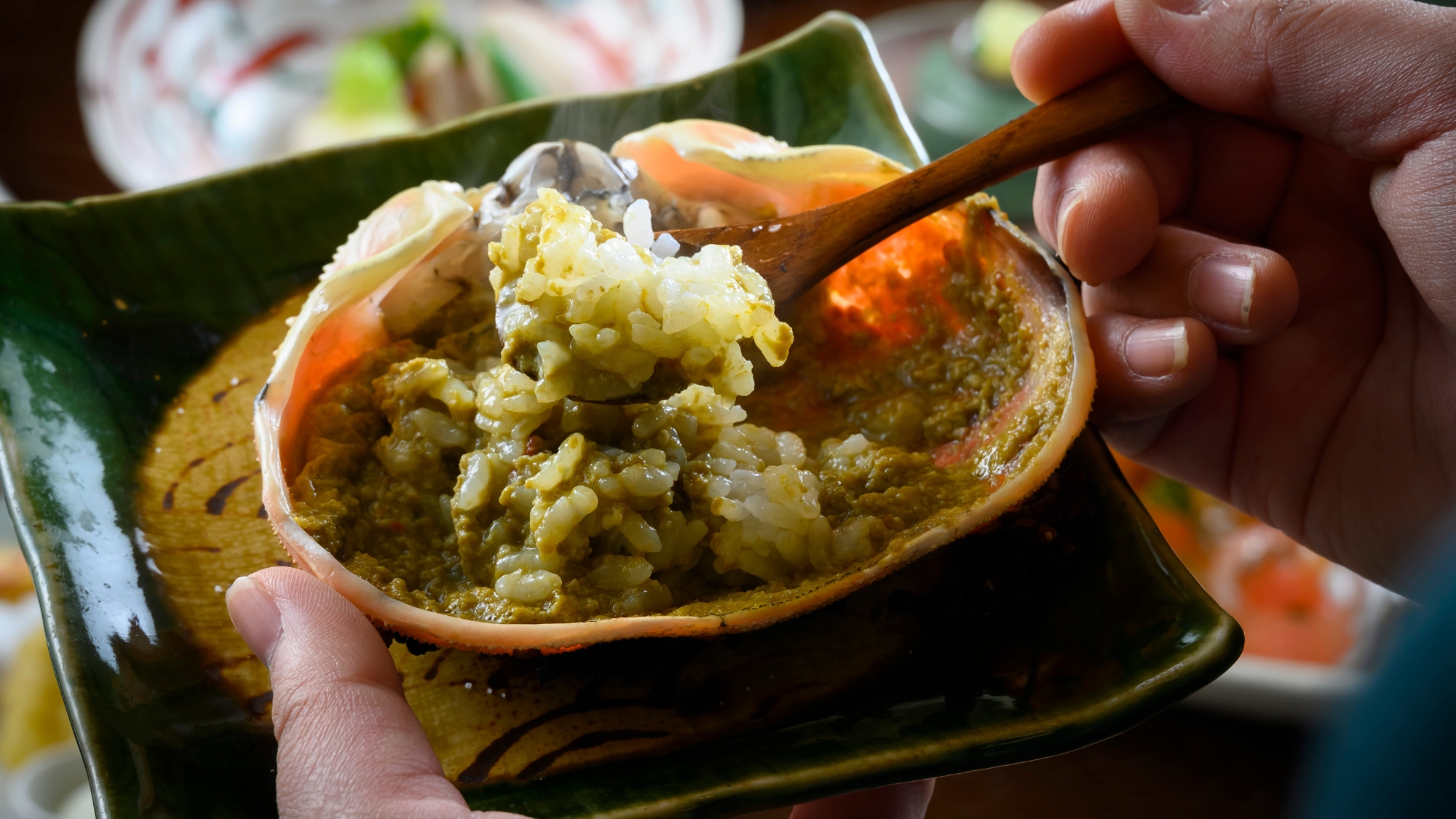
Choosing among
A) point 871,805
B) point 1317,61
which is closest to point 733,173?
point 1317,61

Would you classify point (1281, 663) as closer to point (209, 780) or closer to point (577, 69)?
point (209, 780)

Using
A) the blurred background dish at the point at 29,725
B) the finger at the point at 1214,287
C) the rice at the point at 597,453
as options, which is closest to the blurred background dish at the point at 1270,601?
the finger at the point at 1214,287

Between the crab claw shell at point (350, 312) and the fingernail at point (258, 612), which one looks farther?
the crab claw shell at point (350, 312)

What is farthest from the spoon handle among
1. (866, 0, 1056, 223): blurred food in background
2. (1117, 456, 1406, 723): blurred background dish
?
(866, 0, 1056, 223): blurred food in background

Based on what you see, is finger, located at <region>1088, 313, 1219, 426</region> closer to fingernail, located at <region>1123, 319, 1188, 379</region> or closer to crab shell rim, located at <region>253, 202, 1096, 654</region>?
fingernail, located at <region>1123, 319, 1188, 379</region>

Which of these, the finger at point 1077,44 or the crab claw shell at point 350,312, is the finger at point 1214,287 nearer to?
the finger at point 1077,44
